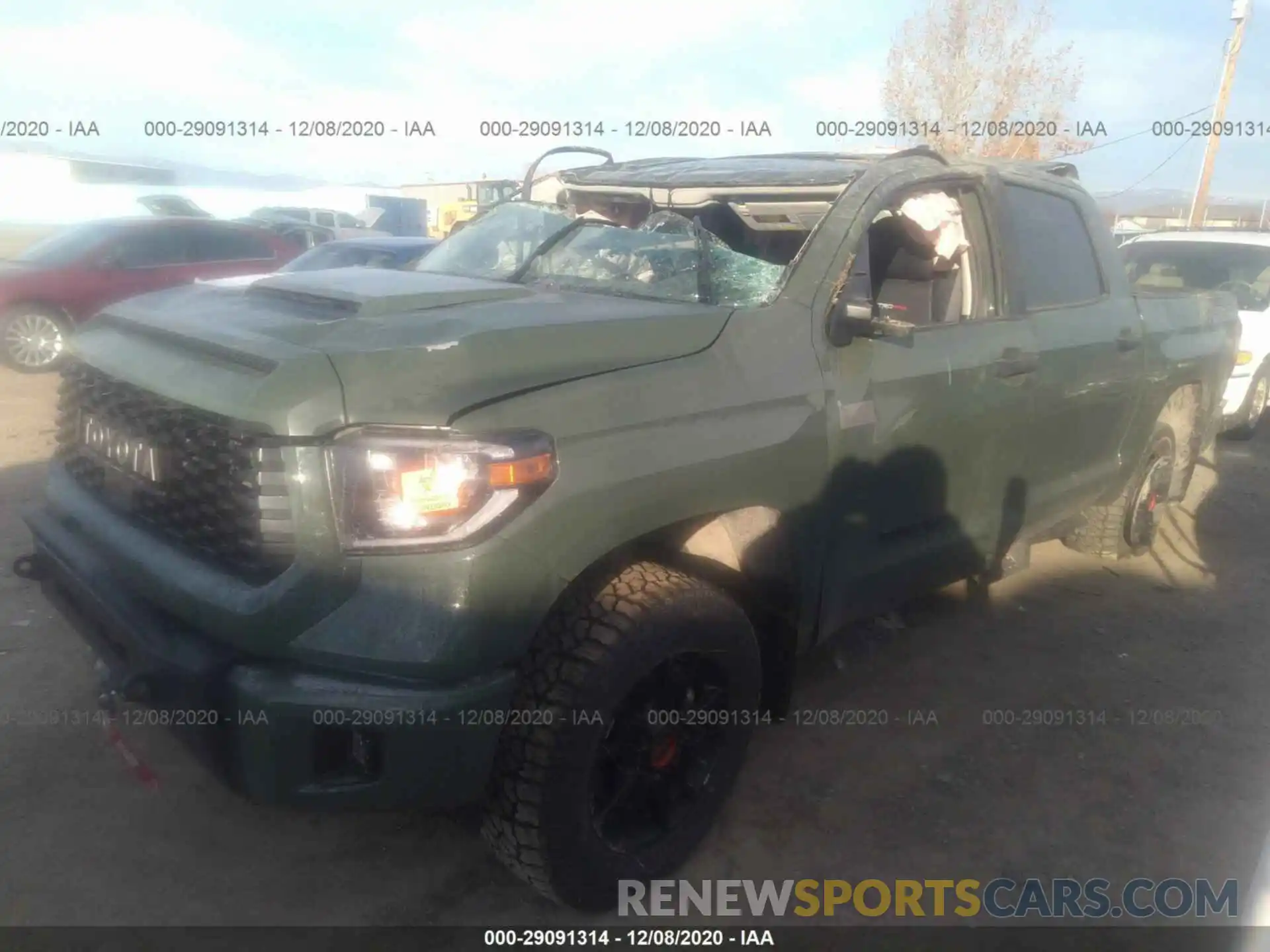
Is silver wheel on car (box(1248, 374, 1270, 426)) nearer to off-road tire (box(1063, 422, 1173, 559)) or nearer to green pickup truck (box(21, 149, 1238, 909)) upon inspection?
off-road tire (box(1063, 422, 1173, 559))

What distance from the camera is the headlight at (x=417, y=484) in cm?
208

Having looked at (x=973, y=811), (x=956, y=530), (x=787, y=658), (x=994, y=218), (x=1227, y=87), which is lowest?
(x=973, y=811)

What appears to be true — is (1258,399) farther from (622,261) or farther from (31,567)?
(31,567)

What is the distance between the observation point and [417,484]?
6.87 ft

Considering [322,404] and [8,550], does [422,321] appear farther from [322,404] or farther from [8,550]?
[8,550]

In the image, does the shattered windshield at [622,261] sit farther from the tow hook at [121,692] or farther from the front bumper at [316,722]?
the tow hook at [121,692]

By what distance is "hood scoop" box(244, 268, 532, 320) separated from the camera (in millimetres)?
2625

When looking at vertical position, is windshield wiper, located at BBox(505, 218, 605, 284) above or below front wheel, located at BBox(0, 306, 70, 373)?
above

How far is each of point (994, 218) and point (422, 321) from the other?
2.32 meters

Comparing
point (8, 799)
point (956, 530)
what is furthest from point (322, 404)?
point (956, 530)

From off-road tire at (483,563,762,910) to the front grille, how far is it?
0.67m

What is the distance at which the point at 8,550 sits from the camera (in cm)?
481

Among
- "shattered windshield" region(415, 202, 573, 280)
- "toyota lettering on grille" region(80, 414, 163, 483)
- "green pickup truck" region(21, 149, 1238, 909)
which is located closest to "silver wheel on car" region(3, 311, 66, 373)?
"shattered windshield" region(415, 202, 573, 280)

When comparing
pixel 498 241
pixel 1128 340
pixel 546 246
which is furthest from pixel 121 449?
pixel 1128 340
